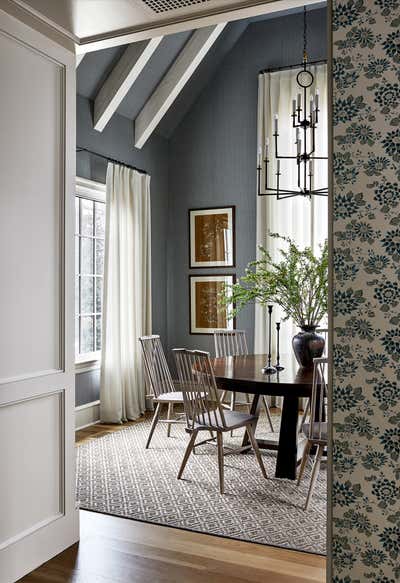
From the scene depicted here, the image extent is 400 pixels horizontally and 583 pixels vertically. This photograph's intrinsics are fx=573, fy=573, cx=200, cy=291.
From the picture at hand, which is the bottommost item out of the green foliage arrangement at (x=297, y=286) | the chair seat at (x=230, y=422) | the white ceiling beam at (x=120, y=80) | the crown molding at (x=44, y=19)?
the chair seat at (x=230, y=422)

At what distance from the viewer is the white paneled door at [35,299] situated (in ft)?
8.15

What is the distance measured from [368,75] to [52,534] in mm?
2383

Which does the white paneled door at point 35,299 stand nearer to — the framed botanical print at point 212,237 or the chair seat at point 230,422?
the chair seat at point 230,422

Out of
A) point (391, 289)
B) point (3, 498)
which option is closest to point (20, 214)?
point (3, 498)

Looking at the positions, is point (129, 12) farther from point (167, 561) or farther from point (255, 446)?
point (255, 446)

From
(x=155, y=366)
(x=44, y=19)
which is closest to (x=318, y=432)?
(x=155, y=366)

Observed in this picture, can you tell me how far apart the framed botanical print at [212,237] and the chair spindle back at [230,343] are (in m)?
1.17

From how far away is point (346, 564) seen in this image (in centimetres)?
178

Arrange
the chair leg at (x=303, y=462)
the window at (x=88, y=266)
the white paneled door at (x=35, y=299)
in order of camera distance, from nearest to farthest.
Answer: the white paneled door at (x=35, y=299)
the chair leg at (x=303, y=462)
the window at (x=88, y=266)

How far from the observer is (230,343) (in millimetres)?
5711

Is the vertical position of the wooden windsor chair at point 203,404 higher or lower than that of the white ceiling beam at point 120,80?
lower

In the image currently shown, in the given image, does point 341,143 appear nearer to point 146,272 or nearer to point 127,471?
point 127,471

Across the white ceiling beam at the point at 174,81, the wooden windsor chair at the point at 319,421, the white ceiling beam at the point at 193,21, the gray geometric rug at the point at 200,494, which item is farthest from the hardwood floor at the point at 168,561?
the white ceiling beam at the point at 174,81

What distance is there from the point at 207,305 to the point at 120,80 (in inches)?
104
